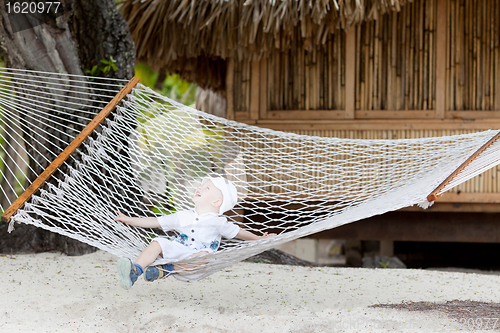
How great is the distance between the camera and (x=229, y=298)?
2088 millimetres

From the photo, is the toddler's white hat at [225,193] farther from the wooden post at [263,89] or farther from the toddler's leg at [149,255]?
the wooden post at [263,89]

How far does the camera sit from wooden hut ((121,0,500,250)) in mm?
3600

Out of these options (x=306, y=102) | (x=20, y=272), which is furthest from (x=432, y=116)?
(x=20, y=272)

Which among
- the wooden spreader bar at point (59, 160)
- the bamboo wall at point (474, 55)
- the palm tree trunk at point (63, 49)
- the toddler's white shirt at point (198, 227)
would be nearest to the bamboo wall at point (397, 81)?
the bamboo wall at point (474, 55)

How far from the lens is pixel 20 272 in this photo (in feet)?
7.59

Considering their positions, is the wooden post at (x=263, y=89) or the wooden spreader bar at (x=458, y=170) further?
the wooden post at (x=263, y=89)

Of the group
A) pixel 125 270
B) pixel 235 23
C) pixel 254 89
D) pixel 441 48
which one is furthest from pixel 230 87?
pixel 125 270

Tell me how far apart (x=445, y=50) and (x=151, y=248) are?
2.94 m

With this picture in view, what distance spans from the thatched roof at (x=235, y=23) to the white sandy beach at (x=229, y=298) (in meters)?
1.63

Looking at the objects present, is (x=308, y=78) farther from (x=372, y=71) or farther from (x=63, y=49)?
(x=63, y=49)

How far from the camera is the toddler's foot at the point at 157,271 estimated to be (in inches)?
69.0

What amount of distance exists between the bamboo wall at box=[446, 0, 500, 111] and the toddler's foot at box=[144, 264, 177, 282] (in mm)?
2790

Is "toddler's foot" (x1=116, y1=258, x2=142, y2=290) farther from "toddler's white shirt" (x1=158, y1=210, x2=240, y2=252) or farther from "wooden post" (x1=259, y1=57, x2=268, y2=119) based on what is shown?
"wooden post" (x1=259, y1=57, x2=268, y2=119)

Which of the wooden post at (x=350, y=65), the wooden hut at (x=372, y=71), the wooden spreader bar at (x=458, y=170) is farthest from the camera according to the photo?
the wooden post at (x=350, y=65)
